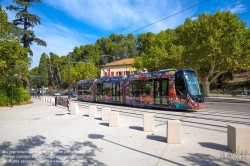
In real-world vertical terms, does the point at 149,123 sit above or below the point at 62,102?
above

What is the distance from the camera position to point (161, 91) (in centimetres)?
1449

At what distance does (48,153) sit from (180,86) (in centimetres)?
999

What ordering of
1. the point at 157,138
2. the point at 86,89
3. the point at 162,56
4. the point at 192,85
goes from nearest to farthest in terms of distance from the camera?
the point at 157,138 → the point at 192,85 → the point at 86,89 → the point at 162,56

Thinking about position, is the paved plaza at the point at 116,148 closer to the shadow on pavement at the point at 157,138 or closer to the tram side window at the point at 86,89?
the shadow on pavement at the point at 157,138

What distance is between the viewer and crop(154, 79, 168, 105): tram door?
46.5ft

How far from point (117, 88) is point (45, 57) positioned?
74.6 meters

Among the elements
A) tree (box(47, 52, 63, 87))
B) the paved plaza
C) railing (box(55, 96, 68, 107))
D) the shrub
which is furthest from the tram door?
tree (box(47, 52, 63, 87))

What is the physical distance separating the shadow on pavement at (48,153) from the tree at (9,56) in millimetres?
14362

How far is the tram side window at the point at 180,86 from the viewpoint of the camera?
13.1 meters

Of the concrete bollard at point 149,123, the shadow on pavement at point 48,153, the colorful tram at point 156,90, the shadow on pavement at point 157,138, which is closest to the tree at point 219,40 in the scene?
the colorful tram at point 156,90

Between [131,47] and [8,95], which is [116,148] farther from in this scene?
[131,47]

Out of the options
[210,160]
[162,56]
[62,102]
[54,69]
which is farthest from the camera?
[54,69]

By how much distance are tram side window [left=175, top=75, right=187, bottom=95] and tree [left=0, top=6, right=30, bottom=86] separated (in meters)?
15.4

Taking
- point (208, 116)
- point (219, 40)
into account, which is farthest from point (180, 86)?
point (219, 40)
